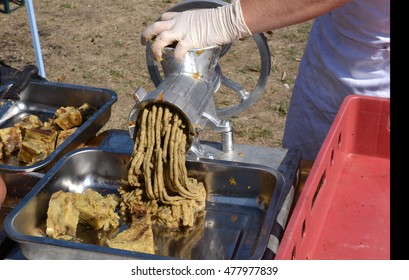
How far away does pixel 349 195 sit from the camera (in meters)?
1.74

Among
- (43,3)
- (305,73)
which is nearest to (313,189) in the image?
(305,73)

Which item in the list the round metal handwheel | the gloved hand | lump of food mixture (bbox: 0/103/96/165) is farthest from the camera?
lump of food mixture (bbox: 0/103/96/165)

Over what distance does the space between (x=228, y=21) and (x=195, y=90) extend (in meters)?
0.25

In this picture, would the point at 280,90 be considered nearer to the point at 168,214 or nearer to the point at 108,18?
the point at 108,18

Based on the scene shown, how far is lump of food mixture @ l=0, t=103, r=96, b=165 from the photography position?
2.02 meters

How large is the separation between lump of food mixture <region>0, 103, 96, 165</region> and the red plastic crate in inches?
38.2

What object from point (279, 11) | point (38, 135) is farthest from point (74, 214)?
point (279, 11)

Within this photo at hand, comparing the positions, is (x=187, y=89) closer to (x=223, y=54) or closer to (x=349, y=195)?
(x=223, y=54)

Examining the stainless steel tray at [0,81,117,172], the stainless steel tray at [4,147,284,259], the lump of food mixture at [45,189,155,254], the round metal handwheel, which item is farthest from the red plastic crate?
the stainless steel tray at [0,81,117,172]

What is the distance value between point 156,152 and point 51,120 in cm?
81

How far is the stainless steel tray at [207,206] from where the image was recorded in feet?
4.61

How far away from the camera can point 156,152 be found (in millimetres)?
1594

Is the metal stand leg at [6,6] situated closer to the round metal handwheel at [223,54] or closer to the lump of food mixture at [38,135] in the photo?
the lump of food mixture at [38,135]

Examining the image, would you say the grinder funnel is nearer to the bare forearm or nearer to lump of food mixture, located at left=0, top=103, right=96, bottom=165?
the bare forearm
